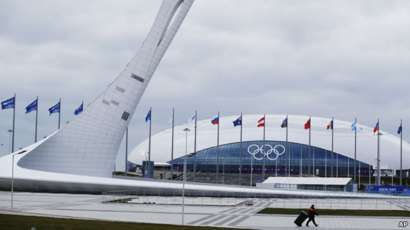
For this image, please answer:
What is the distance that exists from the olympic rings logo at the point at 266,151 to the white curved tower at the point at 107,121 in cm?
4576

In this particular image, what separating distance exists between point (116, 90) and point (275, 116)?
59.8 m

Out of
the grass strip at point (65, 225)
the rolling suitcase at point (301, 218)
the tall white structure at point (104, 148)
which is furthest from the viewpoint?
the tall white structure at point (104, 148)

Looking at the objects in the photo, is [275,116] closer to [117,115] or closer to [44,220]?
[117,115]

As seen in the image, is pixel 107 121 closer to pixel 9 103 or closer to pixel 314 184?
pixel 9 103

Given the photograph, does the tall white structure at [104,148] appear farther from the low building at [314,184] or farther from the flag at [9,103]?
the low building at [314,184]

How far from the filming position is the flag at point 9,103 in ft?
197

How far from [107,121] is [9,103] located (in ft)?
38.5

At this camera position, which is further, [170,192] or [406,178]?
[406,178]

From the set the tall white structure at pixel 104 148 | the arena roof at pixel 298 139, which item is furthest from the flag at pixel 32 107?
the arena roof at pixel 298 139

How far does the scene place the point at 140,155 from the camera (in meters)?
110

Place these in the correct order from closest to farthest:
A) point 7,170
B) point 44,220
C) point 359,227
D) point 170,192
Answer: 1. point 44,220
2. point 359,227
3. point 7,170
4. point 170,192

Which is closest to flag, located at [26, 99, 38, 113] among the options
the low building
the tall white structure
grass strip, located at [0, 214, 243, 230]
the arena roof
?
the tall white structure

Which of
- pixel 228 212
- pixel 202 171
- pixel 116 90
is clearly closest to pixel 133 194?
pixel 116 90

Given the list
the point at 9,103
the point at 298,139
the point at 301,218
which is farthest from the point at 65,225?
the point at 298,139
